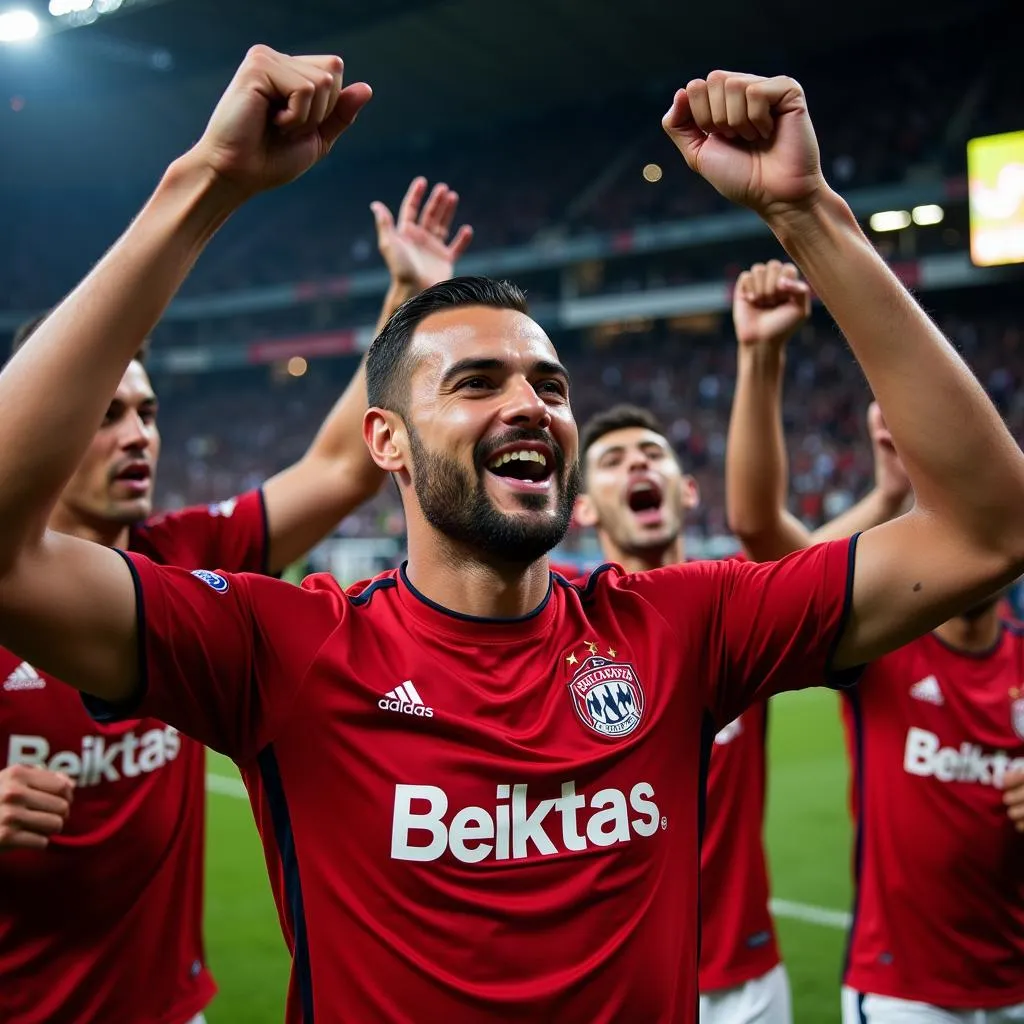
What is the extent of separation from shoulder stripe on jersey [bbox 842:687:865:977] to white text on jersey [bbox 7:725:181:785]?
216 centimetres

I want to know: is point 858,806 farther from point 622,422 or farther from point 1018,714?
point 622,422

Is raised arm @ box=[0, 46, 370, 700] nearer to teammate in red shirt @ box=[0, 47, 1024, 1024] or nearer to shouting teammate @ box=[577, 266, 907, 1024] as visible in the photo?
teammate in red shirt @ box=[0, 47, 1024, 1024]

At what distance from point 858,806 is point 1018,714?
23.0 inches

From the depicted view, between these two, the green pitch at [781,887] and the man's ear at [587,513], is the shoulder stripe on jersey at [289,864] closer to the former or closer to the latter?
the man's ear at [587,513]

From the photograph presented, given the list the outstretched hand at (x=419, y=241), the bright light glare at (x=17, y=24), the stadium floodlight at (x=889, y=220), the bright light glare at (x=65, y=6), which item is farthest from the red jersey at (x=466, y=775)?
the bright light glare at (x=65, y=6)

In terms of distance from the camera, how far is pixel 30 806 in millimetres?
2168

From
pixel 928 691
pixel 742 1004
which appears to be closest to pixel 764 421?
pixel 928 691

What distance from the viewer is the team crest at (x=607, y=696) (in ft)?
6.67

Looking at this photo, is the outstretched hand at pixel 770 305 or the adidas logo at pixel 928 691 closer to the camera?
the outstretched hand at pixel 770 305

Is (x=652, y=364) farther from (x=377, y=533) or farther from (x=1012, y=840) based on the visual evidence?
(x=1012, y=840)

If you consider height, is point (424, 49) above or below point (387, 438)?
above

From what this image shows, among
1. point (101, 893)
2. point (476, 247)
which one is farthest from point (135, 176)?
point (101, 893)

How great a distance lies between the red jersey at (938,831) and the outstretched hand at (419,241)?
1.90 meters

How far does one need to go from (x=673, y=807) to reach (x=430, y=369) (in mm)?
980
